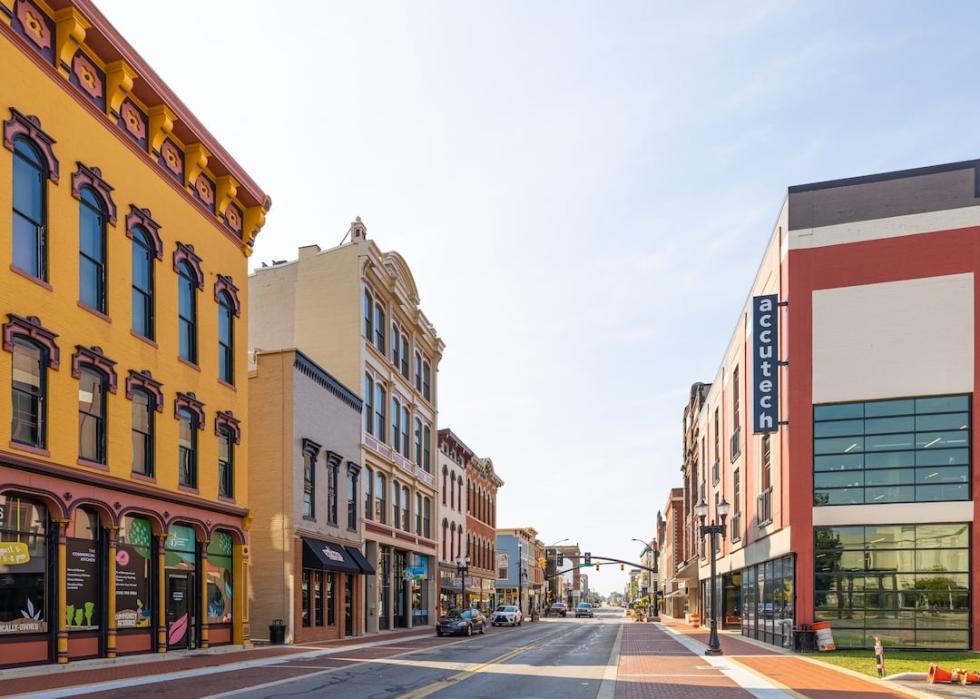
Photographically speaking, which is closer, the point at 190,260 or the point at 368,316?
the point at 190,260

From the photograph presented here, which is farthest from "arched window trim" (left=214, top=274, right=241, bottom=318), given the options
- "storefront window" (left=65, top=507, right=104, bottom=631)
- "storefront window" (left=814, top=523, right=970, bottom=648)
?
"storefront window" (left=814, top=523, right=970, bottom=648)

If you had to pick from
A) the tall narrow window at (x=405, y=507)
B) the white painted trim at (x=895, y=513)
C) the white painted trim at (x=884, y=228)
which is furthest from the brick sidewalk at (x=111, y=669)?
the tall narrow window at (x=405, y=507)

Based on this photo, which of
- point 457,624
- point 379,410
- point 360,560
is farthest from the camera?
point 379,410

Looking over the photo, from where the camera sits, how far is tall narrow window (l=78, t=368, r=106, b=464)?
21344 millimetres

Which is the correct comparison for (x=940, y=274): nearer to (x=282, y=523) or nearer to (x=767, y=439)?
(x=767, y=439)

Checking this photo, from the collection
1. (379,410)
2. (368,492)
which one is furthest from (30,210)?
(379,410)

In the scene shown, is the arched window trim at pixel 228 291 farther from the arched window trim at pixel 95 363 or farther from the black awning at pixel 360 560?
the black awning at pixel 360 560

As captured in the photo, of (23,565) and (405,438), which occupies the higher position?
(405,438)

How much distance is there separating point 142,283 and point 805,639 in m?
22.1

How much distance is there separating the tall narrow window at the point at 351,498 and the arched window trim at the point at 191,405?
1319cm

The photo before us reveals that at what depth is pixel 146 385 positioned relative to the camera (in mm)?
24156

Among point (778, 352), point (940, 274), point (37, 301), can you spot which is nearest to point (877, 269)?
point (940, 274)

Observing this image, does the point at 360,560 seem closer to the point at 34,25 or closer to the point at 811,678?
the point at 811,678

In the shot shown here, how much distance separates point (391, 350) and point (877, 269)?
2505cm
